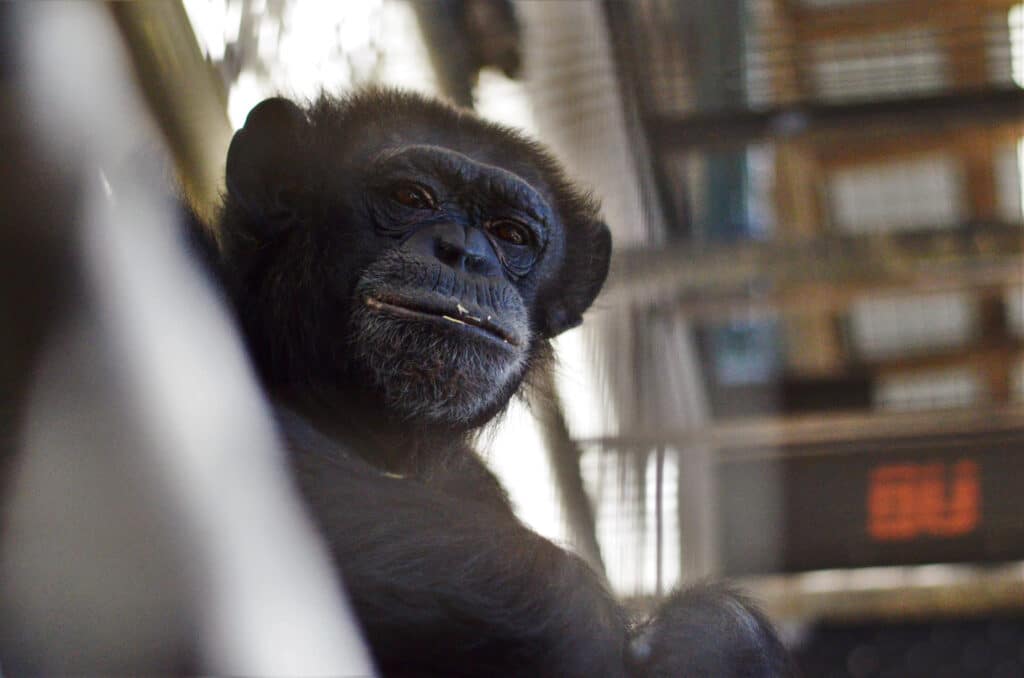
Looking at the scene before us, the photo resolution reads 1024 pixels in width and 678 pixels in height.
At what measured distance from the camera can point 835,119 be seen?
7.99 ft

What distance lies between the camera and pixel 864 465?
9.21 feet

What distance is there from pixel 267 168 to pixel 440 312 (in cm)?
27

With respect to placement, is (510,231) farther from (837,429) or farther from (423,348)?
(837,429)

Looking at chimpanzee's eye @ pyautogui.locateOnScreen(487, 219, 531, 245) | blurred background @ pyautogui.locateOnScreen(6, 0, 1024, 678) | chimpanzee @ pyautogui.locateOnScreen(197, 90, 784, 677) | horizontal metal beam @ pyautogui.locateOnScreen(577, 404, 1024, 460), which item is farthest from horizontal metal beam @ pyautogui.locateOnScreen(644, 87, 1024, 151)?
chimpanzee's eye @ pyautogui.locateOnScreen(487, 219, 531, 245)

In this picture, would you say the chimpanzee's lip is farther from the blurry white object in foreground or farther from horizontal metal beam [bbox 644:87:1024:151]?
horizontal metal beam [bbox 644:87:1024:151]

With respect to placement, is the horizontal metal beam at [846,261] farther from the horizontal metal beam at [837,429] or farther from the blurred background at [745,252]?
the horizontal metal beam at [837,429]

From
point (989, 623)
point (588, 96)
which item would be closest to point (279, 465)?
point (588, 96)

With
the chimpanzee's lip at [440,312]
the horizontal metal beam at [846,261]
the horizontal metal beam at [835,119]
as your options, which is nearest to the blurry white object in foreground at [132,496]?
the chimpanzee's lip at [440,312]

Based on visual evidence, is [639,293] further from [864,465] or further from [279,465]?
[279,465]

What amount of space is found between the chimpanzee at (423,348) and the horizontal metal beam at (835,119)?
733 mm

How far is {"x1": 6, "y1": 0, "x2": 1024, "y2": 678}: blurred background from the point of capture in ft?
6.17

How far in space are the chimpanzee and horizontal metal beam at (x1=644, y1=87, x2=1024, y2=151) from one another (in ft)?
2.41

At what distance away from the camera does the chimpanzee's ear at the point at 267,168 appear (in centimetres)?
145

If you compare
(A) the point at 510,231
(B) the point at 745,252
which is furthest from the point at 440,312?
(B) the point at 745,252
